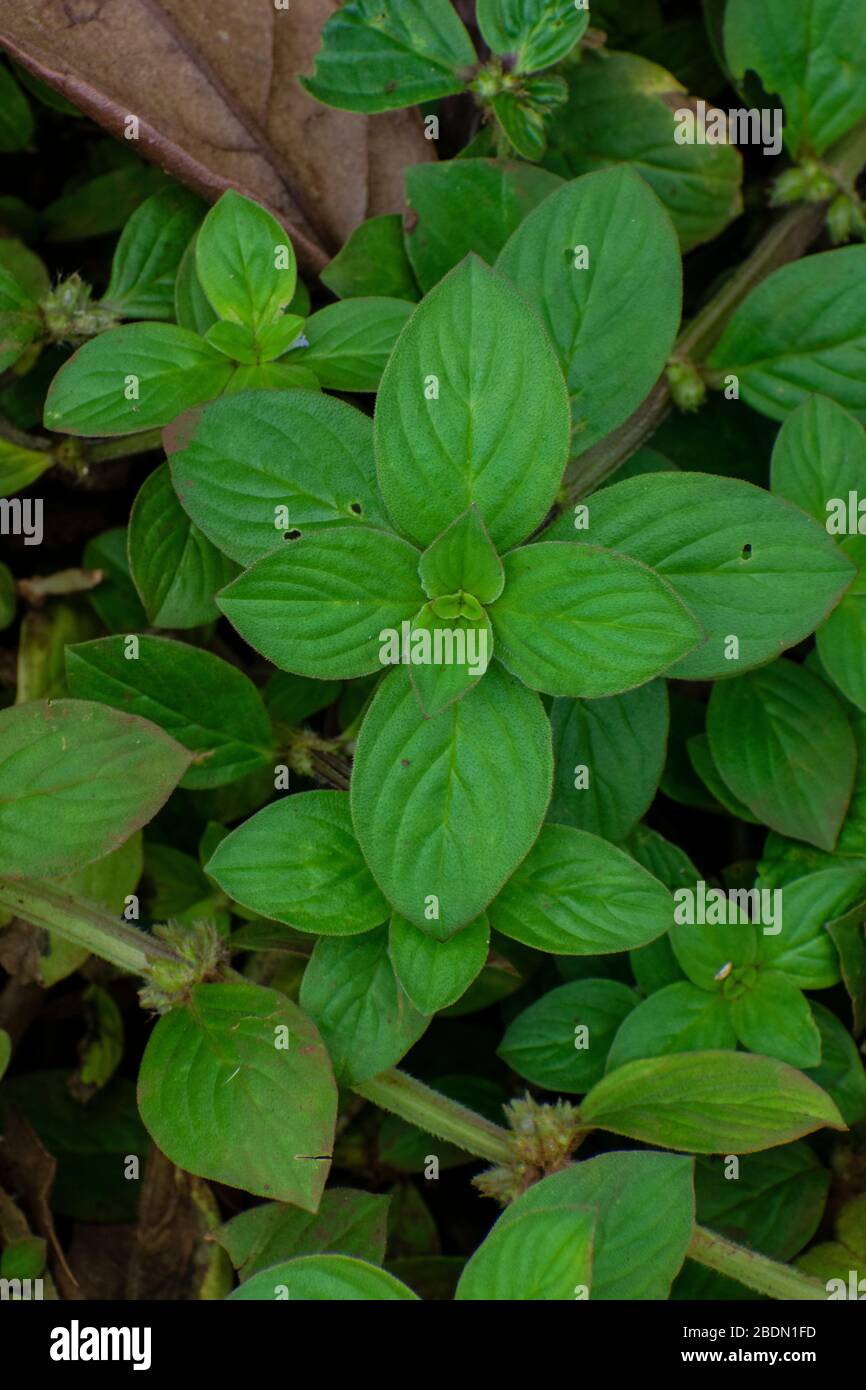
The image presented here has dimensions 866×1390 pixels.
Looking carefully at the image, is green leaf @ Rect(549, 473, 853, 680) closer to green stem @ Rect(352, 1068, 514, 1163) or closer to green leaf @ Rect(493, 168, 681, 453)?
green leaf @ Rect(493, 168, 681, 453)

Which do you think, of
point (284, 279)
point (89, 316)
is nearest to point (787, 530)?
point (284, 279)

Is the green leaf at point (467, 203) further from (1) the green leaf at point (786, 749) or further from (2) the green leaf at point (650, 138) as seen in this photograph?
(1) the green leaf at point (786, 749)

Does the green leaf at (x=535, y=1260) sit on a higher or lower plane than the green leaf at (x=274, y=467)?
lower

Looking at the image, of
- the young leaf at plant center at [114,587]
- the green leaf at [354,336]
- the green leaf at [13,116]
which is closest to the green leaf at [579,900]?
the green leaf at [354,336]

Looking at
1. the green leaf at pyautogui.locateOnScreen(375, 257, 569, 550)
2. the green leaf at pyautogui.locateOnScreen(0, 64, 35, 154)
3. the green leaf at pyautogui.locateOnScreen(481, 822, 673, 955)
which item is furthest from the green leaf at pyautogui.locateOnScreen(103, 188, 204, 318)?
the green leaf at pyautogui.locateOnScreen(481, 822, 673, 955)

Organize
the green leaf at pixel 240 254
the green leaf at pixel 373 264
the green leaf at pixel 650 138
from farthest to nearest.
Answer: the green leaf at pixel 650 138
the green leaf at pixel 373 264
the green leaf at pixel 240 254

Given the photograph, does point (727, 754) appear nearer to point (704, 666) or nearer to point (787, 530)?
point (704, 666)
